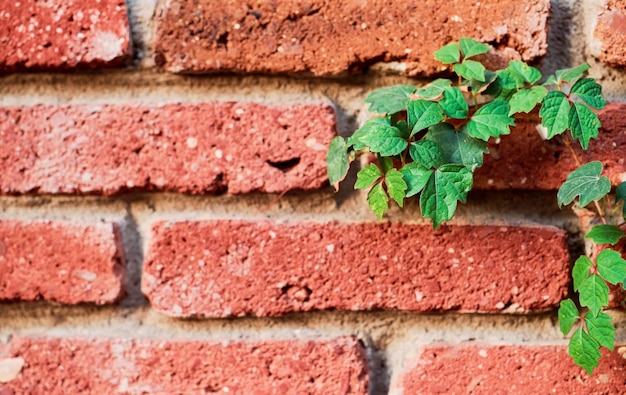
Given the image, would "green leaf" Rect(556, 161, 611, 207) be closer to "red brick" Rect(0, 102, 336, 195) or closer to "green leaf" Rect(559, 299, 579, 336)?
"green leaf" Rect(559, 299, 579, 336)

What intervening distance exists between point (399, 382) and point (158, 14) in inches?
15.1

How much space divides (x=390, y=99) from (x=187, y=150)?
177mm

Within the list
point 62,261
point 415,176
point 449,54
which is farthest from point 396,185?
point 62,261

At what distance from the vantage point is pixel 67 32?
547mm

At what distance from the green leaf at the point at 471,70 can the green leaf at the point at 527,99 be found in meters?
0.03

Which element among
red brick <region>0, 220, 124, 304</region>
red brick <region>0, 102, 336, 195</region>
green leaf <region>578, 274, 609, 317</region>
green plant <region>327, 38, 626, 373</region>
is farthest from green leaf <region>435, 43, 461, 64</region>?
red brick <region>0, 220, 124, 304</region>

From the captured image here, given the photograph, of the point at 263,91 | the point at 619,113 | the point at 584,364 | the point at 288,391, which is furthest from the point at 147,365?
the point at 619,113

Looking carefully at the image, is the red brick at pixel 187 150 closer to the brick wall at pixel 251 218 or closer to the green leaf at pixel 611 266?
the brick wall at pixel 251 218

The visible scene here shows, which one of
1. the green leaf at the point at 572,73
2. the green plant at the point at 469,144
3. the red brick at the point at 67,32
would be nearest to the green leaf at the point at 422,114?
the green plant at the point at 469,144

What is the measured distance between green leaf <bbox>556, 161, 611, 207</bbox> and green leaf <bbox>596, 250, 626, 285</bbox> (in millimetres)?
46

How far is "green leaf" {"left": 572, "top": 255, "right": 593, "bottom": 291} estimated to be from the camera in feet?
1.70

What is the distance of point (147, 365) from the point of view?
549 millimetres

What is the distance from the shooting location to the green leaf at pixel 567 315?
0.52 m

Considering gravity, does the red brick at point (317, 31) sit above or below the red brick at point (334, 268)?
above
